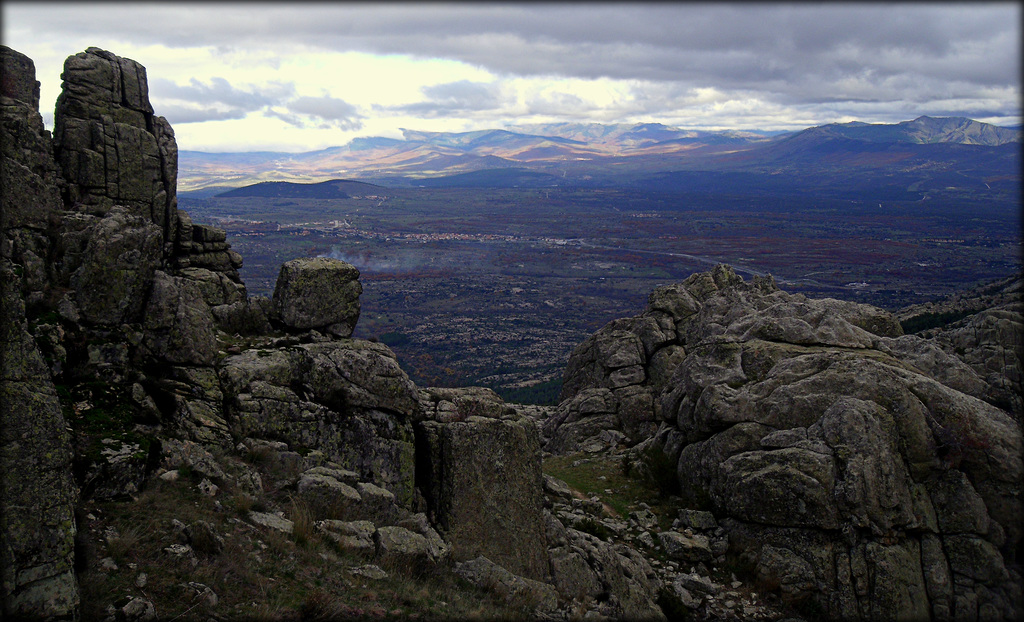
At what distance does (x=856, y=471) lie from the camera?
17875 mm

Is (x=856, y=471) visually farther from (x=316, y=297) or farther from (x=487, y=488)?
(x=316, y=297)

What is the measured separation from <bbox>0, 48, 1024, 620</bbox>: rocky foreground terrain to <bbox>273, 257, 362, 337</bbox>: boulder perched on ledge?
7 cm

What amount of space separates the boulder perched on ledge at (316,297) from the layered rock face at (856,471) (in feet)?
45.9

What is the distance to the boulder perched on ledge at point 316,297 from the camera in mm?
19703

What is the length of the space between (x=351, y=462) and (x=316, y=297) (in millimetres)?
5987

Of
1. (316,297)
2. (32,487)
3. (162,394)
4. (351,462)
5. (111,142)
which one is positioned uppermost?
(111,142)

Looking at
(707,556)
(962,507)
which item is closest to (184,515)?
(707,556)

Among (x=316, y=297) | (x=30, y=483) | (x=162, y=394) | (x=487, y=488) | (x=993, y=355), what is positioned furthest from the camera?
(x=993, y=355)

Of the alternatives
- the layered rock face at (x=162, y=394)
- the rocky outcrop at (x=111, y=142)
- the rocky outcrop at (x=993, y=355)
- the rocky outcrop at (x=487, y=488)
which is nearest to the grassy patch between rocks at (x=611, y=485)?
the rocky outcrop at (x=487, y=488)

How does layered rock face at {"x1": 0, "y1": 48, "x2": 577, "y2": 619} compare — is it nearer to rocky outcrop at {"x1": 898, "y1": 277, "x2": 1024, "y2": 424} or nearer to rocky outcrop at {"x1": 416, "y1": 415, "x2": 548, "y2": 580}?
rocky outcrop at {"x1": 416, "y1": 415, "x2": 548, "y2": 580}

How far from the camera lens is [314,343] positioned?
18.5m

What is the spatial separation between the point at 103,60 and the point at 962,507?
1258 inches

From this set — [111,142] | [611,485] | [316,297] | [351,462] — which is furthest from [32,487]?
[611,485]

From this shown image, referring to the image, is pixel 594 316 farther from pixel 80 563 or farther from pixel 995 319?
pixel 80 563
